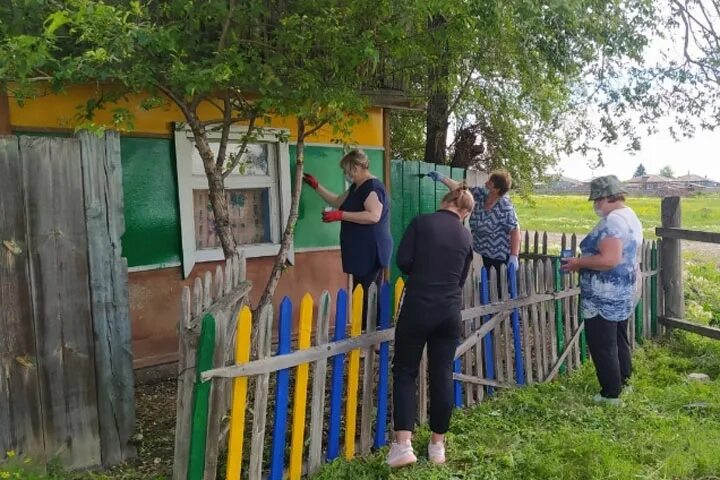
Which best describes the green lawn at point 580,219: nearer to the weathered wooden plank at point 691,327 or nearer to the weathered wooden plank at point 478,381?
the weathered wooden plank at point 691,327

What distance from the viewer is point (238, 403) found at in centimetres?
310

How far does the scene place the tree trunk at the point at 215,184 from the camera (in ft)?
14.3

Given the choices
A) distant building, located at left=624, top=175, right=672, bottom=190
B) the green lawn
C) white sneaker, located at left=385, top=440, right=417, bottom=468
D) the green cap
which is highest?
the green cap

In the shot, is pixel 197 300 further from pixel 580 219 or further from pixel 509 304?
pixel 580 219

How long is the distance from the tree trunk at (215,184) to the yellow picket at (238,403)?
152 cm

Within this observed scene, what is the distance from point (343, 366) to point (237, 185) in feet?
10.3

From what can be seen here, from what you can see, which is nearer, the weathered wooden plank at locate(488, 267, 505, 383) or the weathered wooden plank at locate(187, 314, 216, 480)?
the weathered wooden plank at locate(187, 314, 216, 480)

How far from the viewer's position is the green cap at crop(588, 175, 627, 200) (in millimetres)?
4895

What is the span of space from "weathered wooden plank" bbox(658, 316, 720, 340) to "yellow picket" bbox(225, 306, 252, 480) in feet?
18.0

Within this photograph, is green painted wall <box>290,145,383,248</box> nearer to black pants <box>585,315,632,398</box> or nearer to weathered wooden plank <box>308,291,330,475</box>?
black pants <box>585,315,632,398</box>

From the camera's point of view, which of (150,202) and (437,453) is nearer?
(437,453)

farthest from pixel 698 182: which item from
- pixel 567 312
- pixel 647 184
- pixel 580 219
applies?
pixel 567 312

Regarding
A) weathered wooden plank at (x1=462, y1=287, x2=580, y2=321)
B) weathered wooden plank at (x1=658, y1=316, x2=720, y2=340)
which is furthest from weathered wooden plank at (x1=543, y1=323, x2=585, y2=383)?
weathered wooden plank at (x1=658, y1=316, x2=720, y2=340)

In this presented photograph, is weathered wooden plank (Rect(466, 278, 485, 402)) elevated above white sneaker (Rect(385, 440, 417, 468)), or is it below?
above
